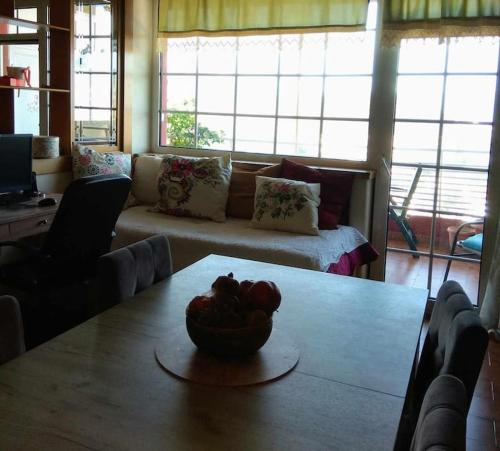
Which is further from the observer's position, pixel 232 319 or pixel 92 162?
pixel 92 162

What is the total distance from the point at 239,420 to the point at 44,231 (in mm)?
2195

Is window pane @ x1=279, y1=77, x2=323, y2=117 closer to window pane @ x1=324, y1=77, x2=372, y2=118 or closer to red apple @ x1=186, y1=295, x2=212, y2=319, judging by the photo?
window pane @ x1=324, y1=77, x2=372, y2=118

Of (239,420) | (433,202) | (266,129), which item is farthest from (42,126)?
(239,420)

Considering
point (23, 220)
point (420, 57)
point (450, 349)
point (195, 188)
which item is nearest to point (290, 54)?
point (420, 57)

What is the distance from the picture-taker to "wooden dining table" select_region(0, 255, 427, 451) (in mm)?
981

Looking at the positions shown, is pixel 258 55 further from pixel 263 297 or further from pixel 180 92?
pixel 263 297

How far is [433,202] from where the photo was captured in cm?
368

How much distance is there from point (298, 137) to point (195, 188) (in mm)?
869

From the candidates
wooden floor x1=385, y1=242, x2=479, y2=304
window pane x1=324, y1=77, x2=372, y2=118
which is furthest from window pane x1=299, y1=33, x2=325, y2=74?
wooden floor x1=385, y1=242, x2=479, y2=304

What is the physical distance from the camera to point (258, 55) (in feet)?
13.2

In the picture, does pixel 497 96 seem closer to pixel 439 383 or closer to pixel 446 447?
pixel 439 383

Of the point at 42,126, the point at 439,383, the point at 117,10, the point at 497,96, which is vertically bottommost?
the point at 439,383

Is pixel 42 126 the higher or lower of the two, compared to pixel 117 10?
lower

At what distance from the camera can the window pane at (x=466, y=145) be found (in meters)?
3.47
